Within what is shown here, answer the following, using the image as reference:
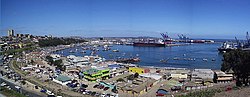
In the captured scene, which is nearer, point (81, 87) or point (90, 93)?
point (90, 93)

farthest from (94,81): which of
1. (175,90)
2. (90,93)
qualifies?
(175,90)

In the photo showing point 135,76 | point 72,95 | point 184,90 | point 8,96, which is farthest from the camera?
point 135,76

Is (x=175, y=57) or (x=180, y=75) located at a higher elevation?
(x=180, y=75)

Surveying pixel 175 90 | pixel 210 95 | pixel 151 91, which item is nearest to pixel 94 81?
pixel 151 91

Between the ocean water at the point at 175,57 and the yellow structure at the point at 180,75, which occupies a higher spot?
the yellow structure at the point at 180,75

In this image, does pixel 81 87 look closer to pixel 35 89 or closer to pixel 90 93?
pixel 90 93

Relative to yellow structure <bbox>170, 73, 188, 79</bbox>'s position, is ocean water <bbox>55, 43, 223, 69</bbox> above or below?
below

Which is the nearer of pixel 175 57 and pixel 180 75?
pixel 180 75

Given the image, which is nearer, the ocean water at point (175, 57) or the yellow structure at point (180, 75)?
the yellow structure at point (180, 75)

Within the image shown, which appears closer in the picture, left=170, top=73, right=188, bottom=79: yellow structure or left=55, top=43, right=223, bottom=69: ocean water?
left=170, top=73, right=188, bottom=79: yellow structure

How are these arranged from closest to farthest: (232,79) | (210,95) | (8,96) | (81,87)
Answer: (210,95), (8,96), (81,87), (232,79)
